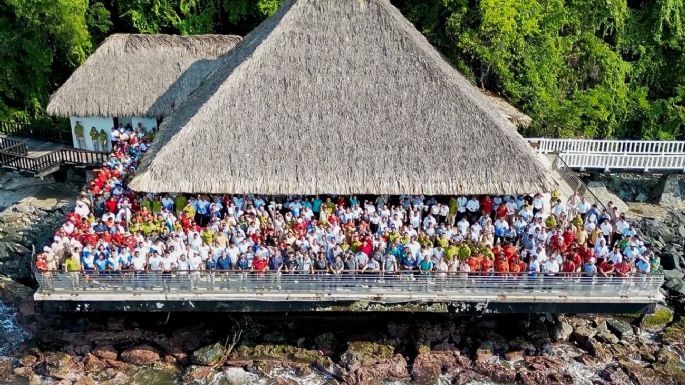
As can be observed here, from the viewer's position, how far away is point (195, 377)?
2030 centimetres

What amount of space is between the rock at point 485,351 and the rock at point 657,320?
5913 mm

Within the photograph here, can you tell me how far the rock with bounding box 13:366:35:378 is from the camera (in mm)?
20406

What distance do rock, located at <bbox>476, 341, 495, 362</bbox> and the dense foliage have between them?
48.4ft

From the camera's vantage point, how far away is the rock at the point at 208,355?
20598 mm

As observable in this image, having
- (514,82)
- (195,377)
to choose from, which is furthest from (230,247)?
(514,82)

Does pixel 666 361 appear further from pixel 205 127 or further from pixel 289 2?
pixel 289 2

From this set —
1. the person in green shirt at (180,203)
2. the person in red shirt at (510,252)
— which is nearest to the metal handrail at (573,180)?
the person in red shirt at (510,252)

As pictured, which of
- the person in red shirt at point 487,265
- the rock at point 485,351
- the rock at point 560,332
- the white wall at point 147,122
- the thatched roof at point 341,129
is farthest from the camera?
the white wall at point 147,122

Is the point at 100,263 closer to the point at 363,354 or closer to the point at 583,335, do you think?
the point at 363,354

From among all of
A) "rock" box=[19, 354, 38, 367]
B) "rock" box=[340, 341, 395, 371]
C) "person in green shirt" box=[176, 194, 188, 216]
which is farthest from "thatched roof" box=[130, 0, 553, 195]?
"rock" box=[19, 354, 38, 367]

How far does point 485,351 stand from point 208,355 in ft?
27.7

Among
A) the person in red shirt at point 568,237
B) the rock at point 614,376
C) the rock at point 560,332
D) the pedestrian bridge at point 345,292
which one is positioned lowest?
the rock at point 614,376

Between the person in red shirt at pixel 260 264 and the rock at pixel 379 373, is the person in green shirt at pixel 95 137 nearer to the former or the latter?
the person in red shirt at pixel 260 264

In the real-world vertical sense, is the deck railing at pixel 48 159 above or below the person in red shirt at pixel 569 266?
above
